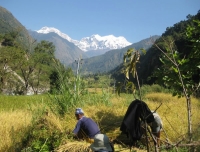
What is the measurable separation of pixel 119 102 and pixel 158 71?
15.5ft

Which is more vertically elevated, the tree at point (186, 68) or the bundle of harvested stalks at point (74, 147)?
the tree at point (186, 68)

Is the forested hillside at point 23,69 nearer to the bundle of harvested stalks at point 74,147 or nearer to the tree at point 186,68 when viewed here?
the bundle of harvested stalks at point 74,147

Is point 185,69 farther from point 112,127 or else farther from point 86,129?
point 112,127

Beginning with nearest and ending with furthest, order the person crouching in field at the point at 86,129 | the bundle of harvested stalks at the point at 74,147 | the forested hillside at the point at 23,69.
→ the bundle of harvested stalks at the point at 74,147 → the person crouching in field at the point at 86,129 → the forested hillside at the point at 23,69

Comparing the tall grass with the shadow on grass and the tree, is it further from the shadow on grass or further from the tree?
the tree

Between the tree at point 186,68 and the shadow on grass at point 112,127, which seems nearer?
the tree at point 186,68

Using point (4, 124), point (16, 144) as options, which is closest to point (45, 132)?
point (16, 144)

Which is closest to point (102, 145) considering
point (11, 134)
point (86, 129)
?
point (86, 129)

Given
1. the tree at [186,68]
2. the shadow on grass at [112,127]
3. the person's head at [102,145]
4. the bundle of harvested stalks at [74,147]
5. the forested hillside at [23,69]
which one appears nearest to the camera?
the person's head at [102,145]

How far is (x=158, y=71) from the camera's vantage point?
525 cm

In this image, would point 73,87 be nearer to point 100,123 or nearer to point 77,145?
point 100,123

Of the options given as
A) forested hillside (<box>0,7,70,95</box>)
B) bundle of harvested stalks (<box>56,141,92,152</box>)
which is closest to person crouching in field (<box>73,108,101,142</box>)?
bundle of harvested stalks (<box>56,141,92,152</box>)

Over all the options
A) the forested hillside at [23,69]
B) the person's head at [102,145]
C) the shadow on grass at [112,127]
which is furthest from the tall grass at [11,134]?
the forested hillside at [23,69]

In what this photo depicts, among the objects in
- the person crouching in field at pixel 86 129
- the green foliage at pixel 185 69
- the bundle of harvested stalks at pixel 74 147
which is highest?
the green foliage at pixel 185 69
